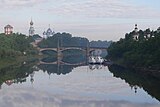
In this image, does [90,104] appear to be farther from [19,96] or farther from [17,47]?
[17,47]

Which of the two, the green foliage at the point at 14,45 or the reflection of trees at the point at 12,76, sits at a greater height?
the green foliage at the point at 14,45

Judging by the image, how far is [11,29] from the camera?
458 ft

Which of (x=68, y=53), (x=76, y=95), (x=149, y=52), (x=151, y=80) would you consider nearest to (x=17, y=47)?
(x=68, y=53)

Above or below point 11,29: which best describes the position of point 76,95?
below

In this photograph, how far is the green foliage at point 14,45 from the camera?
78.5m

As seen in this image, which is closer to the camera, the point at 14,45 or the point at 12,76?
the point at 12,76

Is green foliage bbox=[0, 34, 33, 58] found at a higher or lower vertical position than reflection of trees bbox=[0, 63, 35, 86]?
higher

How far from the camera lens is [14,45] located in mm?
92750

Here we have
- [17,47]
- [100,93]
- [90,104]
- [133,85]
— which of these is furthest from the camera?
[17,47]

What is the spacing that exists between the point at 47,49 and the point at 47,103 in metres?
91.2

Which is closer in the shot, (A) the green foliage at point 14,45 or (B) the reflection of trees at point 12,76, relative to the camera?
(B) the reflection of trees at point 12,76

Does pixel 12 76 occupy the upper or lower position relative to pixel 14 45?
lower

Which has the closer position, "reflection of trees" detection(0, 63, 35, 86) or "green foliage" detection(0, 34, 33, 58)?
"reflection of trees" detection(0, 63, 35, 86)

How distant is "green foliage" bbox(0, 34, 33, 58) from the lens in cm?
7850
